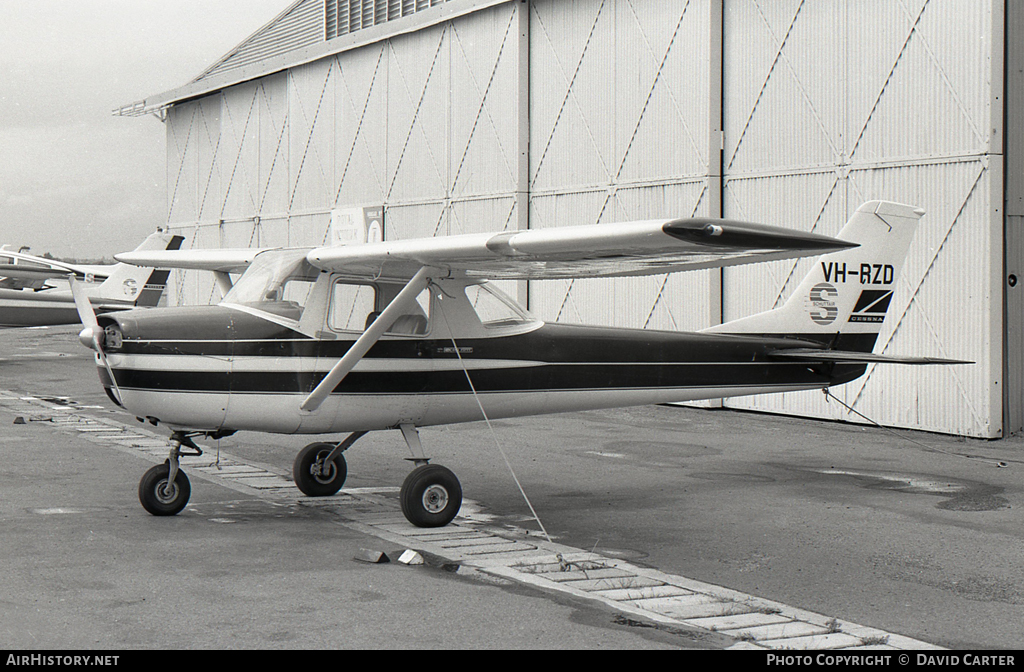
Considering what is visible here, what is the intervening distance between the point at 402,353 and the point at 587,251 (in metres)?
2.13

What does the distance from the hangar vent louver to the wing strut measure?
1937 centimetres

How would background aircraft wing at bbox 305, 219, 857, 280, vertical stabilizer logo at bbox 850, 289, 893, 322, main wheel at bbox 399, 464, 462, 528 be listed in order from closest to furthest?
background aircraft wing at bbox 305, 219, 857, 280 → main wheel at bbox 399, 464, 462, 528 → vertical stabilizer logo at bbox 850, 289, 893, 322

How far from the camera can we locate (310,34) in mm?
31578

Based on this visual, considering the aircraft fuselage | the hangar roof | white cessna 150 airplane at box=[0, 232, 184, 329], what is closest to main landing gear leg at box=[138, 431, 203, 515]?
the aircraft fuselage

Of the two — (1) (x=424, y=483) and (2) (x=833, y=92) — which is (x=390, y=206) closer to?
(2) (x=833, y=92)

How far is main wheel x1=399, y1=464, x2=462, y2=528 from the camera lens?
25.4 ft

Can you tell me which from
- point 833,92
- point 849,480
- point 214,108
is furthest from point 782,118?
point 214,108

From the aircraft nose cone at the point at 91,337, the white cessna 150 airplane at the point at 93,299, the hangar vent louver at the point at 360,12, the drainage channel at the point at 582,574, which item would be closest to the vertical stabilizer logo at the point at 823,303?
the drainage channel at the point at 582,574

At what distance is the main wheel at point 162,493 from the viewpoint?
7.98 m

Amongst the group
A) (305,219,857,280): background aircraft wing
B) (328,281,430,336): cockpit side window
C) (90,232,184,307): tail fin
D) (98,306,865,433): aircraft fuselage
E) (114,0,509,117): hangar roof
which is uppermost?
(114,0,509,117): hangar roof

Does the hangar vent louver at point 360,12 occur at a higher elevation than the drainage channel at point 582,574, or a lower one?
higher

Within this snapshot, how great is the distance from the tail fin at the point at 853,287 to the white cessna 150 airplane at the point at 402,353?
1.28 ft

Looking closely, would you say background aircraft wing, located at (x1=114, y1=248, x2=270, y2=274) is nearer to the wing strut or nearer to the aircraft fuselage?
→ the aircraft fuselage

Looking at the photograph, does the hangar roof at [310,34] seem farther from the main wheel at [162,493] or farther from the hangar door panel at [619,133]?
the main wheel at [162,493]
